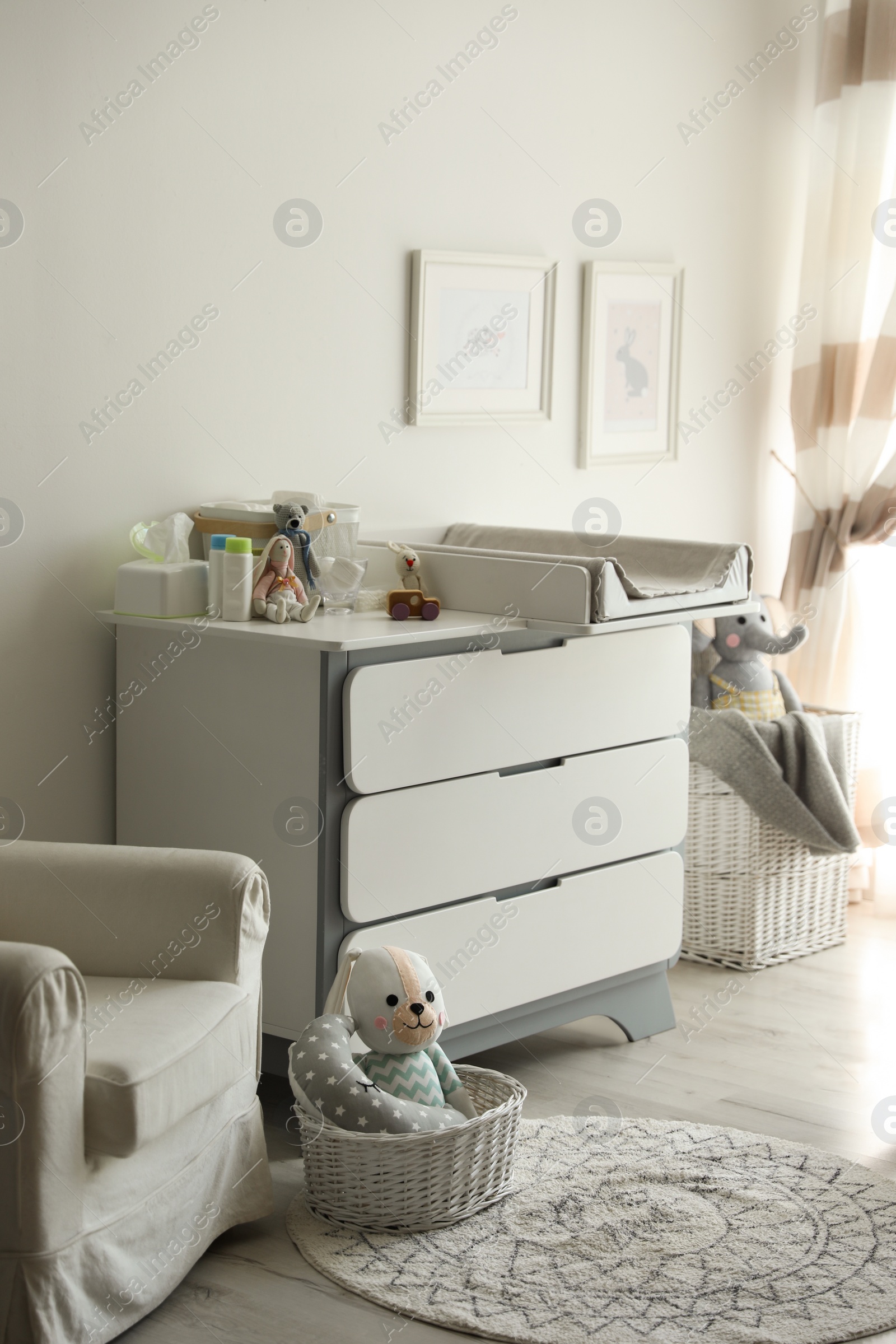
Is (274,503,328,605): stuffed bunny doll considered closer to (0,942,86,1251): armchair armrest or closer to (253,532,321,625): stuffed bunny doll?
(253,532,321,625): stuffed bunny doll

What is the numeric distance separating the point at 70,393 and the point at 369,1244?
1390 mm

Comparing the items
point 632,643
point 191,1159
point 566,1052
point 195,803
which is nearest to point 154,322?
point 195,803

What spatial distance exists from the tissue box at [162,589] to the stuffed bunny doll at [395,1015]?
0.64m

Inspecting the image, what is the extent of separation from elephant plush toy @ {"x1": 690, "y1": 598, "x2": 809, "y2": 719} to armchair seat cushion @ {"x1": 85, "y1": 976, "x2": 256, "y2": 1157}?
1.70 m

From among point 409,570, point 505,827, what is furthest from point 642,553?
point 505,827

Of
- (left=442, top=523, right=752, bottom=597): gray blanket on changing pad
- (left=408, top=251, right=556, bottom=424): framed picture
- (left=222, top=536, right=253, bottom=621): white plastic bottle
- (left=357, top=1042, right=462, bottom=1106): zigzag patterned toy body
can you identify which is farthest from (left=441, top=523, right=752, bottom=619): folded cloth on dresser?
(left=357, top=1042, right=462, bottom=1106): zigzag patterned toy body

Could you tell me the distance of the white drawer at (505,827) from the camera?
228 cm

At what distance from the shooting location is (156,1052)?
1.74 meters

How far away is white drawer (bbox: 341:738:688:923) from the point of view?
2.28m

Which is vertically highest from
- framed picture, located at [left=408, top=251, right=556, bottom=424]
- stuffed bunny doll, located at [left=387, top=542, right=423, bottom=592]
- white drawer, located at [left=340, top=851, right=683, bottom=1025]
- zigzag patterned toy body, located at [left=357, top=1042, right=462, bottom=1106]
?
framed picture, located at [left=408, top=251, right=556, bottom=424]

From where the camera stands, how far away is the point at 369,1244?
2.02m

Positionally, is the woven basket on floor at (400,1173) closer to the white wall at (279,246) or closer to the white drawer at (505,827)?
the white drawer at (505,827)

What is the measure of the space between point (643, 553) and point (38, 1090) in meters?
1.63

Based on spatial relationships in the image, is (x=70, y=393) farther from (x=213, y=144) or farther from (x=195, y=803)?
(x=195, y=803)
